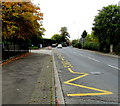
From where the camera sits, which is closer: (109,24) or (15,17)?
(15,17)

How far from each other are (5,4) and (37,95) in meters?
9.19

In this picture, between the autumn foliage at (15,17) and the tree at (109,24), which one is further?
the tree at (109,24)

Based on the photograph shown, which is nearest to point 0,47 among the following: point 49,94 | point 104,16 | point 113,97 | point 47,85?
point 47,85

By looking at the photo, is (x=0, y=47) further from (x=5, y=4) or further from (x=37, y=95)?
(x=37, y=95)

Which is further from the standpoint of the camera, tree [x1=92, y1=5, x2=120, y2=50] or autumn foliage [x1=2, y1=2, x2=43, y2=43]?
tree [x1=92, y1=5, x2=120, y2=50]

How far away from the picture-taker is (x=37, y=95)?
165 inches

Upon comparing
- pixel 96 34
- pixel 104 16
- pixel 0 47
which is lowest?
pixel 0 47

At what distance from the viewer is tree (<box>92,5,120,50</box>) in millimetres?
22531

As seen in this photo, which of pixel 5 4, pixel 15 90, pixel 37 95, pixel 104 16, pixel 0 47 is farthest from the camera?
pixel 104 16

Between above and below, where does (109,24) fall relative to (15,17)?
above

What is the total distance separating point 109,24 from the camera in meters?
23.0

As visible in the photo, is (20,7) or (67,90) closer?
(67,90)

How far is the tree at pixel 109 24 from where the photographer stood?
887 inches

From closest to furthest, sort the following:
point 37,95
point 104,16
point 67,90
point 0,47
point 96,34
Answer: point 37,95 → point 67,90 → point 0,47 → point 104,16 → point 96,34
